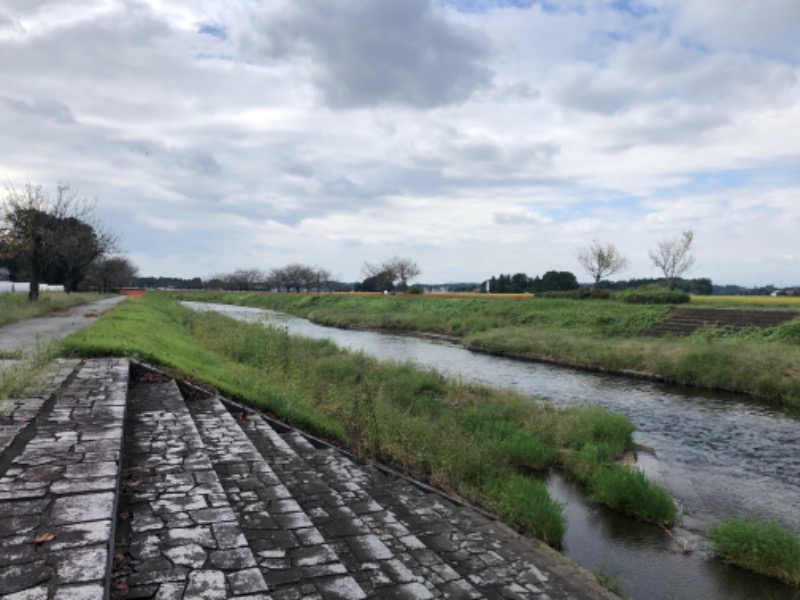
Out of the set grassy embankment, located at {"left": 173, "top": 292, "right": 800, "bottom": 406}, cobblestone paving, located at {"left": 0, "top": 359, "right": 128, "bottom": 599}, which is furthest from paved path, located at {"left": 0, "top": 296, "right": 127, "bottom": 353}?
grassy embankment, located at {"left": 173, "top": 292, "right": 800, "bottom": 406}

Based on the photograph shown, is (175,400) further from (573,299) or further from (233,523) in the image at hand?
(573,299)

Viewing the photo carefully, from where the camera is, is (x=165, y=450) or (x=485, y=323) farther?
(x=485, y=323)

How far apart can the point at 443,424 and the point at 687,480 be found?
434 centimetres

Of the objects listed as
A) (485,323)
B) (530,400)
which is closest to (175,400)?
(530,400)

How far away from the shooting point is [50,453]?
4.92m

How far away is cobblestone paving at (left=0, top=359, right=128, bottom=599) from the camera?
298cm

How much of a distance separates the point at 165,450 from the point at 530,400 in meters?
10.0

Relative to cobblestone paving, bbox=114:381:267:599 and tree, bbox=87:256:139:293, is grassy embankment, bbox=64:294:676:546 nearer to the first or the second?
cobblestone paving, bbox=114:381:267:599

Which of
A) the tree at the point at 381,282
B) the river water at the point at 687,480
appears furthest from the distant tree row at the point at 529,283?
the river water at the point at 687,480

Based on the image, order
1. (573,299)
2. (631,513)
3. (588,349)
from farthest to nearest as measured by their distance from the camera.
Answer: (573,299) → (588,349) → (631,513)

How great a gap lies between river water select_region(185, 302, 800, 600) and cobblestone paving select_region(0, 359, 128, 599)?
511 cm

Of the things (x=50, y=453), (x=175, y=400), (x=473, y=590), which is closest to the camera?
(x=473, y=590)

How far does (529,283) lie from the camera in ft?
242

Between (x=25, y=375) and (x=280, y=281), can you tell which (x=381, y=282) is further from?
(x=25, y=375)
